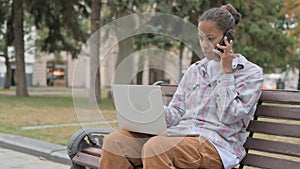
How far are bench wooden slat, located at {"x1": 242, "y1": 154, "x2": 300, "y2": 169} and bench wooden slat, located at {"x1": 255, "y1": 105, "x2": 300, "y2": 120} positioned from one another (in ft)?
0.89

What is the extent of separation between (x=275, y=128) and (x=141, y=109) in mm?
857

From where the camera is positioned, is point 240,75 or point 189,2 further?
point 189,2

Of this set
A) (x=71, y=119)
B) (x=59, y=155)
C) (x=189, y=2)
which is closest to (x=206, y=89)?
(x=59, y=155)

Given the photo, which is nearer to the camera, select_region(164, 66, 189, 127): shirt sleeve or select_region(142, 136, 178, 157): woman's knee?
select_region(142, 136, 178, 157): woman's knee

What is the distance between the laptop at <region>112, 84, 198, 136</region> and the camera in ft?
8.79

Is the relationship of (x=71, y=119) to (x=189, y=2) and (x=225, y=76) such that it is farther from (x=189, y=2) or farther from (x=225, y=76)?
(x=225, y=76)

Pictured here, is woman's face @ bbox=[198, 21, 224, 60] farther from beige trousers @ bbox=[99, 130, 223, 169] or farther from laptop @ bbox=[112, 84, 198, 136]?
beige trousers @ bbox=[99, 130, 223, 169]

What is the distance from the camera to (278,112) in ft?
9.42

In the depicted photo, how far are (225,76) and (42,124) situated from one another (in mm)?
6513

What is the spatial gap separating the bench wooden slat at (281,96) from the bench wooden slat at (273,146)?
0.26 meters

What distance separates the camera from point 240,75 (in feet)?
8.83

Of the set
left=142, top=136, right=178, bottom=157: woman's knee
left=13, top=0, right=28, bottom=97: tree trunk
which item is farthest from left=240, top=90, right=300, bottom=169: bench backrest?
left=13, top=0, right=28, bottom=97: tree trunk

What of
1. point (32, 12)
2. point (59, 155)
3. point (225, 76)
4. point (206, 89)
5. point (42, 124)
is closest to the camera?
point (225, 76)

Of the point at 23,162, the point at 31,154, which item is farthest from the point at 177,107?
the point at 31,154
